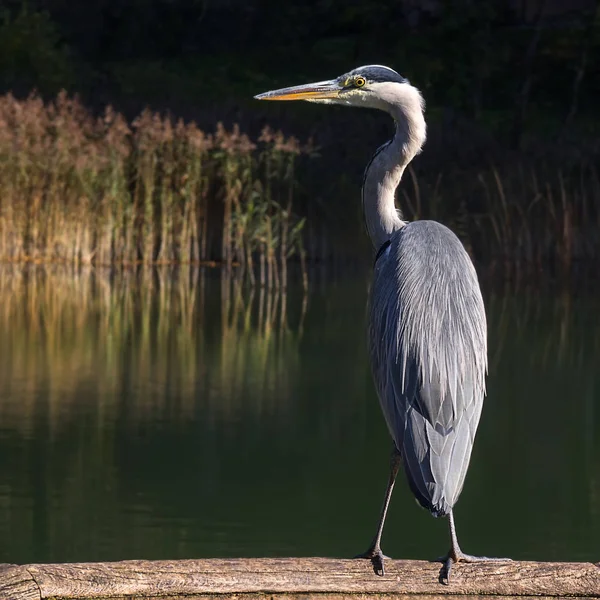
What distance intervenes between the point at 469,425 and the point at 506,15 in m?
23.1

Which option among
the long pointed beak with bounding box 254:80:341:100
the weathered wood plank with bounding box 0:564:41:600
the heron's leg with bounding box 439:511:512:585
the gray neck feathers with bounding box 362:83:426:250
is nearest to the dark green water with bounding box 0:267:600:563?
the gray neck feathers with bounding box 362:83:426:250

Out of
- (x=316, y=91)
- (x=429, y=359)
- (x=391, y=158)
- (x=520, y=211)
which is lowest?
(x=520, y=211)

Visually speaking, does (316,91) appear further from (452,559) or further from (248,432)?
(248,432)

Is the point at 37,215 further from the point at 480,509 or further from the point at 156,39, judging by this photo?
the point at 156,39

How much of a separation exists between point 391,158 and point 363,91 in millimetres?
277

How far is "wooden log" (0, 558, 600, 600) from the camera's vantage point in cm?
344

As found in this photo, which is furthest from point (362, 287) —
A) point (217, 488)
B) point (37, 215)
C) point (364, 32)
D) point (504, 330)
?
point (364, 32)

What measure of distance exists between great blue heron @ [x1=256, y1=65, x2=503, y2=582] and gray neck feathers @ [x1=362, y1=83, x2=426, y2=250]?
124 mm

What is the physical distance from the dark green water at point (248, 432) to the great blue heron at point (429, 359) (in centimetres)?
170

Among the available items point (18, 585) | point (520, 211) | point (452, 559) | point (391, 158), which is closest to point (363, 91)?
point (391, 158)

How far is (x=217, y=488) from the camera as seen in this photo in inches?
262

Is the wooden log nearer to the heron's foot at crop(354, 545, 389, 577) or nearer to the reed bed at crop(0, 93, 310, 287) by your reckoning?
the heron's foot at crop(354, 545, 389, 577)

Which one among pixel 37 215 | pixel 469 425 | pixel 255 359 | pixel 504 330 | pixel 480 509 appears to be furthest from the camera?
pixel 37 215

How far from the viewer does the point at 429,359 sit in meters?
4.03
